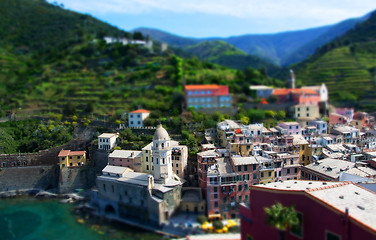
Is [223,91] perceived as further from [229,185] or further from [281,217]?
[281,217]

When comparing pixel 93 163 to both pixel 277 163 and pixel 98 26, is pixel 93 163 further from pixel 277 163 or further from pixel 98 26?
pixel 98 26

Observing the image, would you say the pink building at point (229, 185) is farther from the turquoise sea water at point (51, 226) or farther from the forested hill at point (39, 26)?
the forested hill at point (39, 26)

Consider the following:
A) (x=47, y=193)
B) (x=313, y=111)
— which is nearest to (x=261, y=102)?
(x=313, y=111)

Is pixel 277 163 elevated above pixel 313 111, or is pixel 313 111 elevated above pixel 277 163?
pixel 313 111

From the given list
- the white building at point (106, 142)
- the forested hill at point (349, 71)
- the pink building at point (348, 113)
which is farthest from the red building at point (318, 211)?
the forested hill at point (349, 71)

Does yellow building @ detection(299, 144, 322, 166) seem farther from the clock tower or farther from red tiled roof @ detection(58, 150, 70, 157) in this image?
red tiled roof @ detection(58, 150, 70, 157)

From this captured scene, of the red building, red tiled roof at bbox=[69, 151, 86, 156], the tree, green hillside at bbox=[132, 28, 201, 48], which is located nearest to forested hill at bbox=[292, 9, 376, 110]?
the red building

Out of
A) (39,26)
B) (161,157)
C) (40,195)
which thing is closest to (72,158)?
(40,195)
